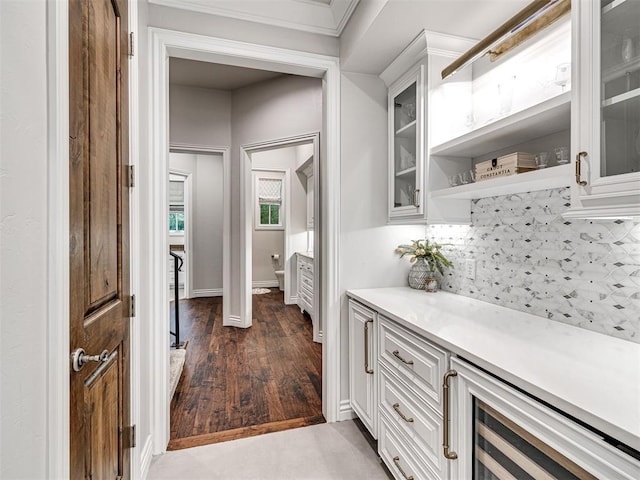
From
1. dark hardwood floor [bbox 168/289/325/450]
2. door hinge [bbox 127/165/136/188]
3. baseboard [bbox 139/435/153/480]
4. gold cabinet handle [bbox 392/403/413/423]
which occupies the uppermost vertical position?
door hinge [bbox 127/165/136/188]

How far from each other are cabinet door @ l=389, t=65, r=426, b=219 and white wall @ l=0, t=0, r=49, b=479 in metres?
1.68

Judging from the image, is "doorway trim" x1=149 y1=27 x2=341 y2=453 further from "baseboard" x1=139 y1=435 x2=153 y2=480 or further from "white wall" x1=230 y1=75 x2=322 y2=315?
"white wall" x1=230 y1=75 x2=322 y2=315

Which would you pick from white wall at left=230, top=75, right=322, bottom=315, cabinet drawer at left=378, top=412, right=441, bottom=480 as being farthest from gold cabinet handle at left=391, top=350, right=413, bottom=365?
white wall at left=230, top=75, right=322, bottom=315

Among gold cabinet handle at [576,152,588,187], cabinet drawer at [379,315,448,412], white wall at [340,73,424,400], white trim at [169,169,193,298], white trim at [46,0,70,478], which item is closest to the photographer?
white trim at [46,0,70,478]

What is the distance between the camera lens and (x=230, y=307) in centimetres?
436

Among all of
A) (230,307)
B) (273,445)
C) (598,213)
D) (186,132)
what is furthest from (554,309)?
(186,132)

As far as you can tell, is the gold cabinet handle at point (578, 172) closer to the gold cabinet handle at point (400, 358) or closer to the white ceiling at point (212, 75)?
the gold cabinet handle at point (400, 358)

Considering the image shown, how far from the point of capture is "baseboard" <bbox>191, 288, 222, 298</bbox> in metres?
6.22

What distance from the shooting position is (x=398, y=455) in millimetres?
1570

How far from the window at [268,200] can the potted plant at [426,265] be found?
449 cm

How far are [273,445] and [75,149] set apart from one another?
183cm

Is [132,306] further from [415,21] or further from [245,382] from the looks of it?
[415,21]

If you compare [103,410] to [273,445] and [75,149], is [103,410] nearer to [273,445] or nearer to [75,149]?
[75,149]

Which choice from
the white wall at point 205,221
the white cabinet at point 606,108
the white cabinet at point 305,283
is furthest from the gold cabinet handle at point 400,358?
Answer: the white wall at point 205,221
